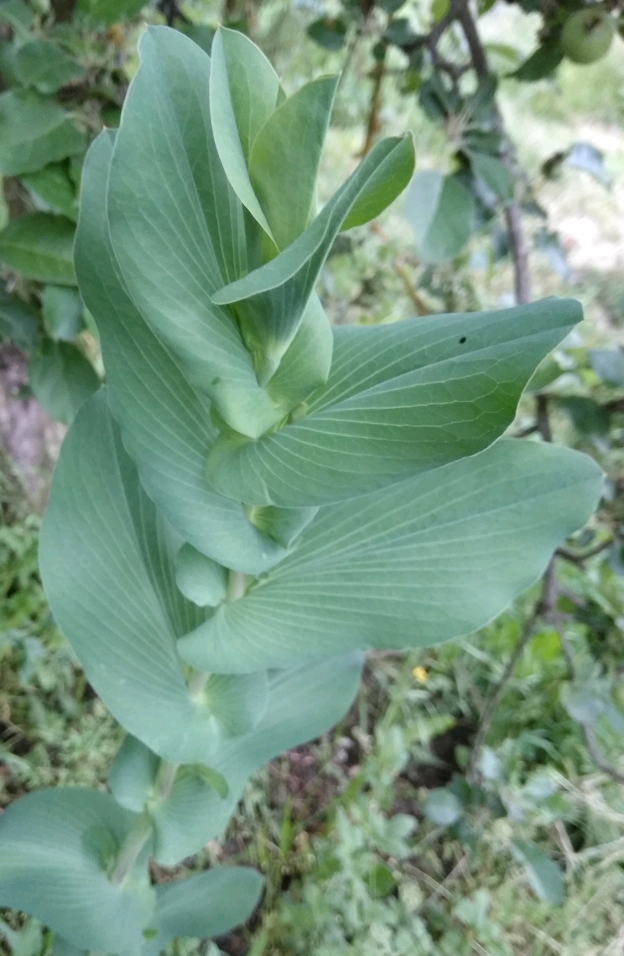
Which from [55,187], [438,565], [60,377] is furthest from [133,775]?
[55,187]

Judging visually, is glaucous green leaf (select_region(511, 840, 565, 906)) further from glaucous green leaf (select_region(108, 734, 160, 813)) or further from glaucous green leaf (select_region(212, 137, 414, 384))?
glaucous green leaf (select_region(212, 137, 414, 384))

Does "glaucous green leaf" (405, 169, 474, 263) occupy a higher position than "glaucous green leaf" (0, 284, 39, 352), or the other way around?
"glaucous green leaf" (0, 284, 39, 352)

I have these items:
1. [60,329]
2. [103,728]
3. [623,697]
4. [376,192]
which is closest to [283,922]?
[103,728]

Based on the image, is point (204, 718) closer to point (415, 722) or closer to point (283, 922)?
point (283, 922)

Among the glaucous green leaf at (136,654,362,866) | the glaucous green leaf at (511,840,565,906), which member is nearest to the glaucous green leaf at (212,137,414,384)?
the glaucous green leaf at (136,654,362,866)

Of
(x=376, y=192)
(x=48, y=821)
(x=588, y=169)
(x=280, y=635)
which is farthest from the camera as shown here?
(x=588, y=169)

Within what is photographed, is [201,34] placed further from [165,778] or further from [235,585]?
[165,778]

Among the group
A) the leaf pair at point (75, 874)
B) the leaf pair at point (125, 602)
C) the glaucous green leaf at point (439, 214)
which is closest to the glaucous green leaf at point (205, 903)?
the leaf pair at point (75, 874)
